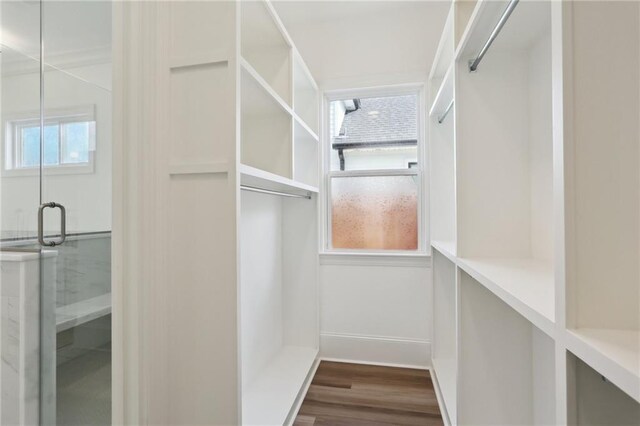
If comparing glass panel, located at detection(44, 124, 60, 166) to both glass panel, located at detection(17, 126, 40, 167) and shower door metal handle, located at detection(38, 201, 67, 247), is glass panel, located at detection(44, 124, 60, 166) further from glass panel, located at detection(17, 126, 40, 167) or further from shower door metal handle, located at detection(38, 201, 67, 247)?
shower door metal handle, located at detection(38, 201, 67, 247)

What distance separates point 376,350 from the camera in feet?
7.88

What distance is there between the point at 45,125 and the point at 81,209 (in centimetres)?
37

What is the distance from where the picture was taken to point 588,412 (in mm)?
529

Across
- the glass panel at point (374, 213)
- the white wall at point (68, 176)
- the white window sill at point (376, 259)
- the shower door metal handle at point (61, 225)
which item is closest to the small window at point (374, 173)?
the glass panel at point (374, 213)

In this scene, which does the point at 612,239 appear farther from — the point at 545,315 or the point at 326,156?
the point at 326,156

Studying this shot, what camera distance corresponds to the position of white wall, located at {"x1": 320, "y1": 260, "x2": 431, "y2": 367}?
2365 millimetres

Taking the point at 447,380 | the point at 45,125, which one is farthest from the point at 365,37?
the point at 447,380

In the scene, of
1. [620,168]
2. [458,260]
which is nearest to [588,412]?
[620,168]

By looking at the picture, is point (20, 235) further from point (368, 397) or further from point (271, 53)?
point (368, 397)

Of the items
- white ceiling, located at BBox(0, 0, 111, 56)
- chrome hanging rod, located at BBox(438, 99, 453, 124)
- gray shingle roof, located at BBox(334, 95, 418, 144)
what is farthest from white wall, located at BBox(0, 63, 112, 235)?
chrome hanging rod, located at BBox(438, 99, 453, 124)

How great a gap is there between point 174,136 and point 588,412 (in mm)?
1442

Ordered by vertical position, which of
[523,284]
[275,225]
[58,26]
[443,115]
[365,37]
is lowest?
[523,284]

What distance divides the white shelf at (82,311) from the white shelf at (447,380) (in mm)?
1783

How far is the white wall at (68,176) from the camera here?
119 centimetres
